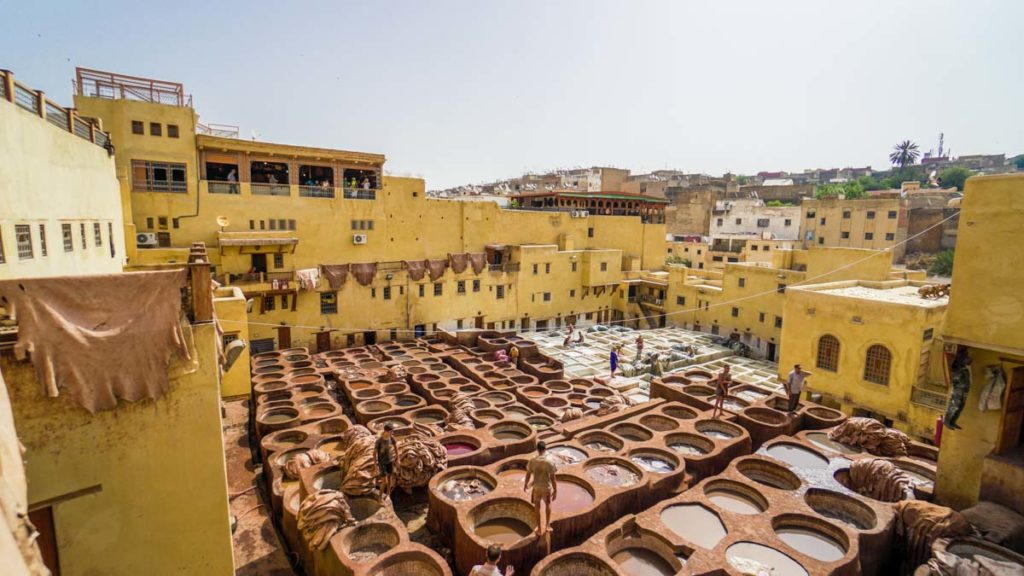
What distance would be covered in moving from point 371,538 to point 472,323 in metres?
24.9

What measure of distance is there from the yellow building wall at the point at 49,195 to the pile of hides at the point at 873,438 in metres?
17.7

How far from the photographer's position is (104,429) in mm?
6906

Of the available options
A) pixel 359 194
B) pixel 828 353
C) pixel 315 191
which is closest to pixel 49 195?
pixel 315 191

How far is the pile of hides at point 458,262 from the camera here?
3188 cm

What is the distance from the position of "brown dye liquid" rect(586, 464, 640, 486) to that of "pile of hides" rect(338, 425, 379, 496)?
4.71 metres

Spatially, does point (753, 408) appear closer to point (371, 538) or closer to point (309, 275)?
point (371, 538)

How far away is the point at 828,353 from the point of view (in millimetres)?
19953

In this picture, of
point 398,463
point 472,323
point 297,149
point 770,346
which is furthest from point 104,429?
point 770,346

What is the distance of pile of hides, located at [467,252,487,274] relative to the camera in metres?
32.8

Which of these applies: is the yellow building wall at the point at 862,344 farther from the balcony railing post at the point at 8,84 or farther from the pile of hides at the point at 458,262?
the balcony railing post at the point at 8,84

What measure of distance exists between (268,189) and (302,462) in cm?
1965

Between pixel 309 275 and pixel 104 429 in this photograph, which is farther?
pixel 309 275

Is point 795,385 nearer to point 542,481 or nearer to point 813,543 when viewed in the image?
point 813,543

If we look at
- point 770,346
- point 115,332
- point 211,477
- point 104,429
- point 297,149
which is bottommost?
point 770,346
